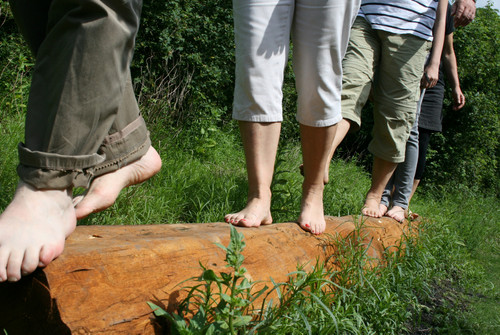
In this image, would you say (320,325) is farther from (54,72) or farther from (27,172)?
(54,72)

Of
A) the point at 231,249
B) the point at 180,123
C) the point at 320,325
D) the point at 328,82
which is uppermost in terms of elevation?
the point at 328,82

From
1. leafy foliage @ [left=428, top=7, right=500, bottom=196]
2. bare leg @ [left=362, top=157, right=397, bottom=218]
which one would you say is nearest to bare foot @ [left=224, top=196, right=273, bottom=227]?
bare leg @ [left=362, top=157, right=397, bottom=218]

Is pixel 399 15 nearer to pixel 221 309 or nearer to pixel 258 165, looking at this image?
pixel 258 165

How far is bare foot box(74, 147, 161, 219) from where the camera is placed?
67.6 inches

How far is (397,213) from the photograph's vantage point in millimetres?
3627

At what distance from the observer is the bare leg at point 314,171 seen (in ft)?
7.61

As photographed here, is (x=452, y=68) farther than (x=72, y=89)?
Yes

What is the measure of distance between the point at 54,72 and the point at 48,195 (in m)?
0.38

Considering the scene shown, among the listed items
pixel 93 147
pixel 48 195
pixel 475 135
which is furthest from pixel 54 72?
pixel 475 135

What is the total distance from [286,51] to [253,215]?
0.80m

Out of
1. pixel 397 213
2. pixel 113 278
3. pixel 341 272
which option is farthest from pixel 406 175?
pixel 113 278

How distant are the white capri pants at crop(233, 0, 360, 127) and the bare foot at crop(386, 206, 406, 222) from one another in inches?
62.4

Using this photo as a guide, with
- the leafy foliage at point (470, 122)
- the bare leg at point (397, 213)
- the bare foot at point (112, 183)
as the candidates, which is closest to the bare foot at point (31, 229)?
the bare foot at point (112, 183)

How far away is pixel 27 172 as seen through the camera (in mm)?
1393
